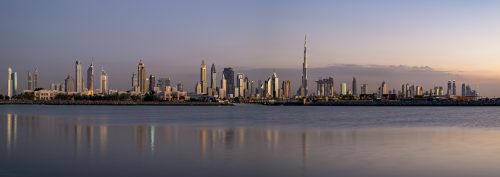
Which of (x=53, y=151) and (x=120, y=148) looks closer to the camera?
(x=53, y=151)

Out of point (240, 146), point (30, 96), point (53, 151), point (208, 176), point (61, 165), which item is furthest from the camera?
point (30, 96)

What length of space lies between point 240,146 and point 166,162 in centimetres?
484

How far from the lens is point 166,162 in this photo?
13141mm

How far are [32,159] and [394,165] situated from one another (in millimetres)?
8765

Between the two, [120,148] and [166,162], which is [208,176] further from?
[120,148]

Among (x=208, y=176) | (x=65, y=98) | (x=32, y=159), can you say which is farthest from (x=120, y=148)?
(x=65, y=98)

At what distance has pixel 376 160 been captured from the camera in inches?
556

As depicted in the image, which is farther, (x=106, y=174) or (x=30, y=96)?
(x=30, y=96)

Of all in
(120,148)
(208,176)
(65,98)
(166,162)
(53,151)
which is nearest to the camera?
(208,176)

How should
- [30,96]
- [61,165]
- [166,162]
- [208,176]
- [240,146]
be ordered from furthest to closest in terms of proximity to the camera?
[30,96], [240,146], [166,162], [61,165], [208,176]

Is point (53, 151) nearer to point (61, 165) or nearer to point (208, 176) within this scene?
point (61, 165)

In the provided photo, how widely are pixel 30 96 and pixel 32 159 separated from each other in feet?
644

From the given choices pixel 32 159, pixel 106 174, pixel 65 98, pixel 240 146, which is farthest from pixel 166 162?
pixel 65 98

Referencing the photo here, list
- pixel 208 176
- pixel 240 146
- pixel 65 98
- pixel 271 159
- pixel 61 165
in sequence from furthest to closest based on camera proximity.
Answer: pixel 65 98, pixel 240 146, pixel 271 159, pixel 61 165, pixel 208 176
